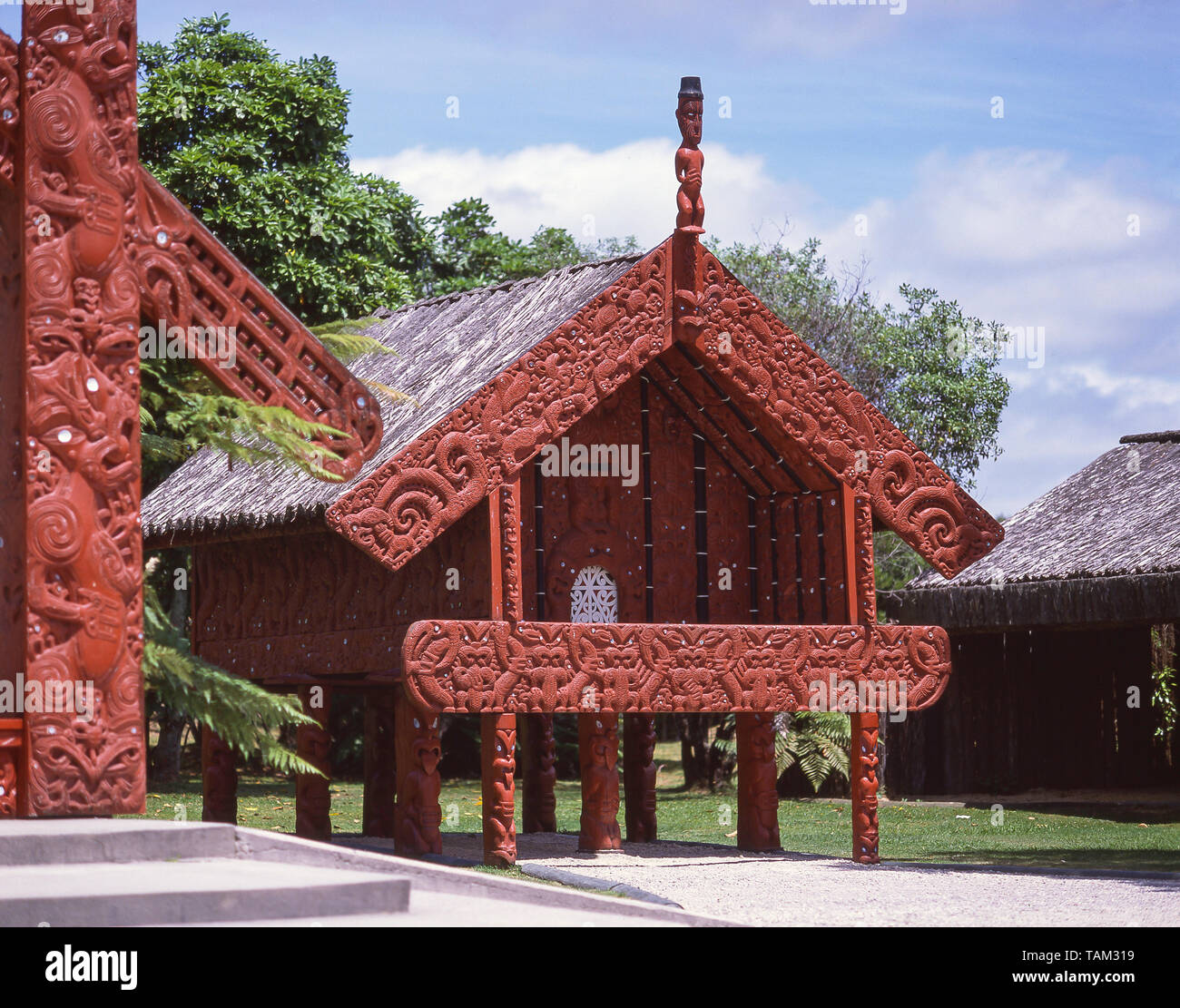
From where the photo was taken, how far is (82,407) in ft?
28.9

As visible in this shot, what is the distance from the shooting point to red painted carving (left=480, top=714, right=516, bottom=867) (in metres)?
14.8

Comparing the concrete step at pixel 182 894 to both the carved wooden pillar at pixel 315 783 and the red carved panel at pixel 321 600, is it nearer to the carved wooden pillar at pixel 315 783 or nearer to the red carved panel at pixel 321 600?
the red carved panel at pixel 321 600

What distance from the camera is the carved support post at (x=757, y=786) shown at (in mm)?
17453

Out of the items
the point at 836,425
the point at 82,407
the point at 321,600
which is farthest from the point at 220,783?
the point at 82,407

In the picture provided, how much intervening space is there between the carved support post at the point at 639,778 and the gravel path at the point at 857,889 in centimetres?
129

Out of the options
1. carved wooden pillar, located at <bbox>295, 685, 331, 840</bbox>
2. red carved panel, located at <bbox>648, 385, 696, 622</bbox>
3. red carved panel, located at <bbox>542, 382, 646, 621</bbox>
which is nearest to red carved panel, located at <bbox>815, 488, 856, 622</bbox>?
red carved panel, located at <bbox>648, 385, 696, 622</bbox>

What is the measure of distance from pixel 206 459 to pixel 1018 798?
43.7ft

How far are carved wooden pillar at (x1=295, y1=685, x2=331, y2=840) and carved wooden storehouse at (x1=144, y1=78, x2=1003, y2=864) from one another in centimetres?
5

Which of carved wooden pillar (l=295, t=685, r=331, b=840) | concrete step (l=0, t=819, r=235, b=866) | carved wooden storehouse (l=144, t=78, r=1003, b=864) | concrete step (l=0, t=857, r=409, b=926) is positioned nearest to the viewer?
concrete step (l=0, t=857, r=409, b=926)

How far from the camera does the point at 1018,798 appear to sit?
86.6ft

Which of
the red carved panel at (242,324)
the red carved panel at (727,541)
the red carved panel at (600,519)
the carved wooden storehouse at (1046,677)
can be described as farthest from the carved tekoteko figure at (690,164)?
the carved wooden storehouse at (1046,677)

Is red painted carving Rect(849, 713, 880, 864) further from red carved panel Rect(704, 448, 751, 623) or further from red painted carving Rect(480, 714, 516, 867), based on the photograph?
red painted carving Rect(480, 714, 516, 867)

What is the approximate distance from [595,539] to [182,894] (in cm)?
1012

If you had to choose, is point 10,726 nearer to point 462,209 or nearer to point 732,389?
point 732,389
